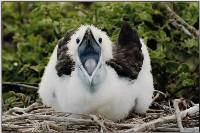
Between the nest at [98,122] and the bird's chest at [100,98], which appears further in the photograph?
the nest at [98,122]

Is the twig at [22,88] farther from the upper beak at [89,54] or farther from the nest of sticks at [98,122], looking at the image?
the upper beak at [89,54]

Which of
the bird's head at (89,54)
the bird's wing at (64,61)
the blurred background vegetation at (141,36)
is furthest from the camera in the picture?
the blurred background vegetation at (141,36)

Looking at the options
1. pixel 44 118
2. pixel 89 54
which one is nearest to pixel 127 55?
pixel 89 54

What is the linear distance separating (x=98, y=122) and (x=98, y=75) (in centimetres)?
23

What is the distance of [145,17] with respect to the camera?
3.66 meters

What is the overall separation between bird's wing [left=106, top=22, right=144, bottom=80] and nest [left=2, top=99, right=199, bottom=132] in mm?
236

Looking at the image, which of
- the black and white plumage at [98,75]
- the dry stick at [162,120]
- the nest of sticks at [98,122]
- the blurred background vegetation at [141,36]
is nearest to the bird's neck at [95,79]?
the black and white plumage at [98,75]

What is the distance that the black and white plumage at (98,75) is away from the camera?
2863 millimetres

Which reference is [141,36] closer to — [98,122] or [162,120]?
[162,120]

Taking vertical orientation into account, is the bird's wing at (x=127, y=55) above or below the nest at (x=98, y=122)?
above

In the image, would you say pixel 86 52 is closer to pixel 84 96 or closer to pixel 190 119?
pixel 84 96

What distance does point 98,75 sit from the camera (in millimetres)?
2857

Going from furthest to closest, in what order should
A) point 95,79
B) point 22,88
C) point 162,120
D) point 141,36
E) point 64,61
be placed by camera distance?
point 22,88 → point 141,36 → point 162,120 → point 64,61 → point 95,79

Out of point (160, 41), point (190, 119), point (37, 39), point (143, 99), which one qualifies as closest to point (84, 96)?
point (143, 99)
